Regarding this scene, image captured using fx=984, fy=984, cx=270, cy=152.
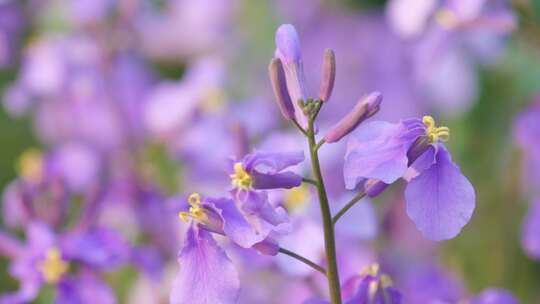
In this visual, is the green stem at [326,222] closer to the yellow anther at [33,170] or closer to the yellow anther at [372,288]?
the yellow anther at [372,288]

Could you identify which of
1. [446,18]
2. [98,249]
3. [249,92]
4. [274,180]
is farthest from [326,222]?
[249,92]

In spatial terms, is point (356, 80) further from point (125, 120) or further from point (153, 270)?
point (153, 270)

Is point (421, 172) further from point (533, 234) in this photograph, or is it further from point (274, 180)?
point (533, 234)

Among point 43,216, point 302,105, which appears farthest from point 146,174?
point 302,105

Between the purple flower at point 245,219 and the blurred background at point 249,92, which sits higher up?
the blurred background at point 249,92

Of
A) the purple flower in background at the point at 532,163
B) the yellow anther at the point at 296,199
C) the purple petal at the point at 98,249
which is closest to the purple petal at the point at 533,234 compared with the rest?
the purple flower in background at the point at 532,163

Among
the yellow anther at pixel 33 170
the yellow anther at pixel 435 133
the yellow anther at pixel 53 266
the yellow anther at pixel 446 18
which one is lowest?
the yellow anther at pixel 435 133
